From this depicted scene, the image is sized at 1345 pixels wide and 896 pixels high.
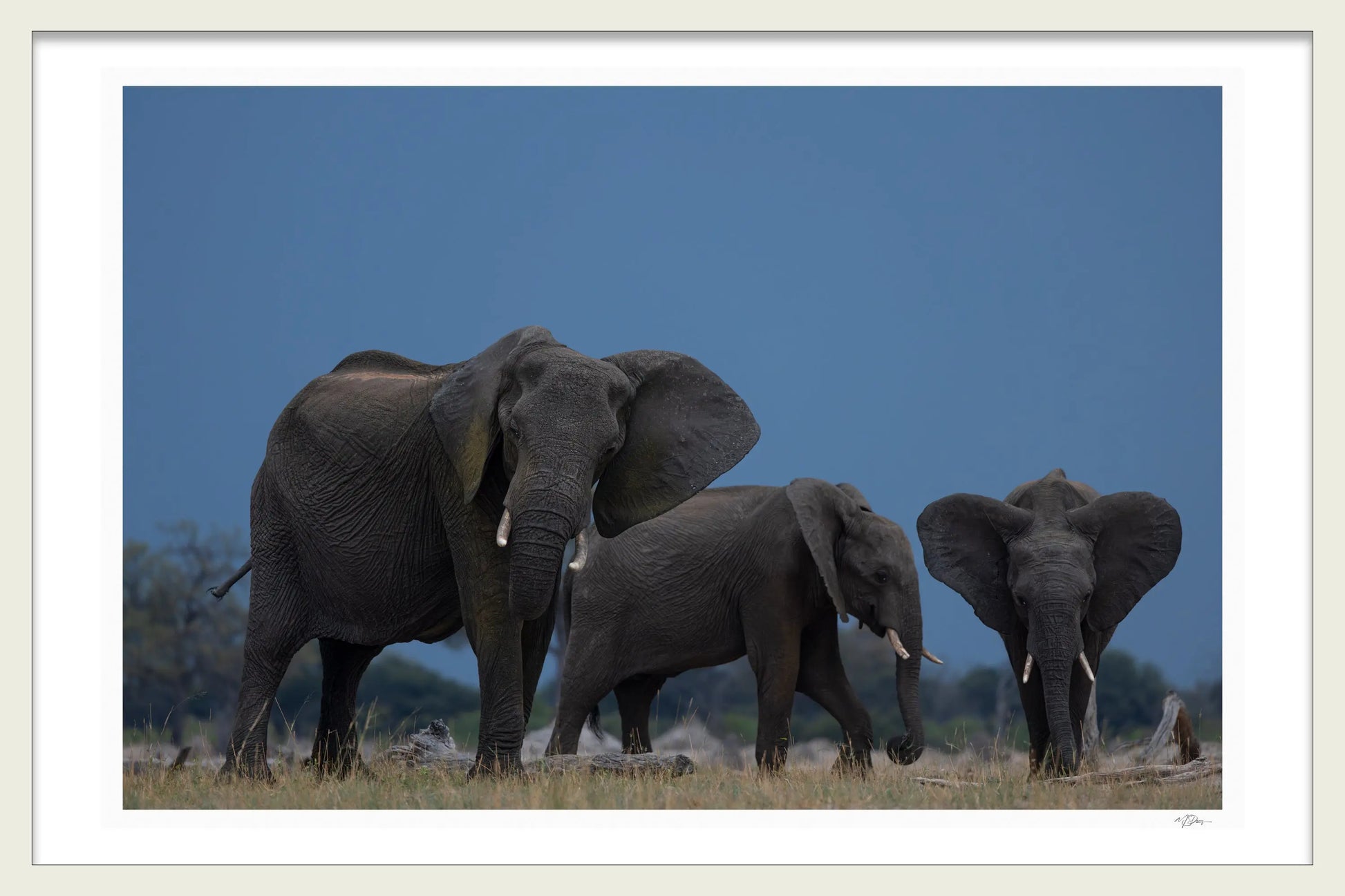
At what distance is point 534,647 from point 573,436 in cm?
222

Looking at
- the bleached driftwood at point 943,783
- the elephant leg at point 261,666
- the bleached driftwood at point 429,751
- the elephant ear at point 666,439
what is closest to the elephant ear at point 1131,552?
the bleached driftwood at point 943,783

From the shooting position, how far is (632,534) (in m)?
16.0

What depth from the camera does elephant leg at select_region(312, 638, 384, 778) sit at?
12688 mm

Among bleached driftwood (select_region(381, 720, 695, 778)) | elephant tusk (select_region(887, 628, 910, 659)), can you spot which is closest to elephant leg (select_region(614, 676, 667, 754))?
elephant tusk (select_region(887, 628, 910, 659))

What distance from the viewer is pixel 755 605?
48.7 ft

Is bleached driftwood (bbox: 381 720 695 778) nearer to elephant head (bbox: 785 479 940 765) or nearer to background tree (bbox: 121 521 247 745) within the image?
elephant head (bbox: 785 479 940 765)

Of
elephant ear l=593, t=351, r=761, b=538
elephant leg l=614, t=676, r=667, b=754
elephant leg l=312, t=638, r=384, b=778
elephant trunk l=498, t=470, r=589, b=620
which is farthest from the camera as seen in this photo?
elephant leg l=614, t=676, r=667, b=754

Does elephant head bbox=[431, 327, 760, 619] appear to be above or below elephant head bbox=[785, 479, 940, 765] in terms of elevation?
above

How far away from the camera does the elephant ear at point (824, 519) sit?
46.3ft

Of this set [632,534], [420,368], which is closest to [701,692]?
[632,534]

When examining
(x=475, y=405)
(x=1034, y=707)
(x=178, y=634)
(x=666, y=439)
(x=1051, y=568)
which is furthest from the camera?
(x=178, y=634)

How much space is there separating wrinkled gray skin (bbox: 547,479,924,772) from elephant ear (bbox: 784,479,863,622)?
1 centimetres

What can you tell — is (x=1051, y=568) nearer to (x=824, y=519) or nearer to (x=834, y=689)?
(x=824, y=519)
